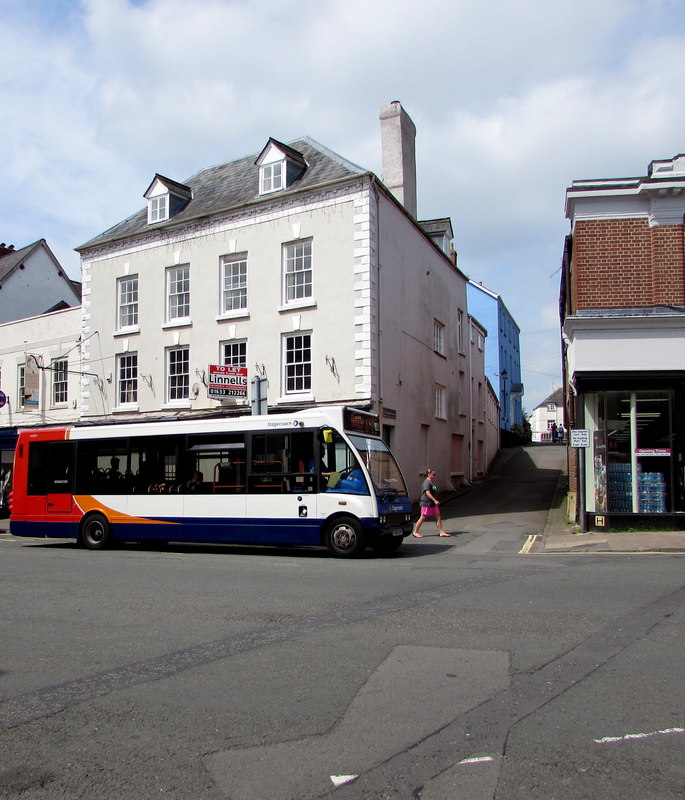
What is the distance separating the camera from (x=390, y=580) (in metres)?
10.5

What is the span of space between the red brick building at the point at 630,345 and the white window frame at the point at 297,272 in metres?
8.63

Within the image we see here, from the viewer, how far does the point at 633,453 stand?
1628cm

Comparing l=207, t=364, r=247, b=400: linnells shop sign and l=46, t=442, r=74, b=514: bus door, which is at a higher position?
l=207, t=364, r=247, b=400: linnells shop sign

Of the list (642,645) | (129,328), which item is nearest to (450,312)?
(129,328)

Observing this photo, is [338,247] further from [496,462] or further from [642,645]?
[496,462]

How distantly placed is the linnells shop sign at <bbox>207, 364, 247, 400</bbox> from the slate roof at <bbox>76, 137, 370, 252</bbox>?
5.57m

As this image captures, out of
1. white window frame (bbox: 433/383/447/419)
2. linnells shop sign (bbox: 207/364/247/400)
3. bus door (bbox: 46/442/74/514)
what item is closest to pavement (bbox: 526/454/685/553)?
linnells shop sign (bbox: 207/364/247/400)

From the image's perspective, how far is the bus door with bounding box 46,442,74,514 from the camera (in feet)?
54.2

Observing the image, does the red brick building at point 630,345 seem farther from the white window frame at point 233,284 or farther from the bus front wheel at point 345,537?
the white window frame at point 233,284

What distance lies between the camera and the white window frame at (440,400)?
28.5 metres

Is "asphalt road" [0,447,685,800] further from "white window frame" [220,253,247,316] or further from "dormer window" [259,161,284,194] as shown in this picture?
"dormer window" [259,161,284,194]

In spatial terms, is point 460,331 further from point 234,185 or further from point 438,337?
point 234,185

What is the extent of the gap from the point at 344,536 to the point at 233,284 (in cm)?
1296

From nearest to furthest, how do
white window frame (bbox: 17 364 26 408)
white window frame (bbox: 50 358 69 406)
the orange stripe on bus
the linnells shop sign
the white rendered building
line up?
1. the orange stripe on bus
2. the linnells shop sign
3. the white rendered building
4. white window frame (bbox: 50 358 69 406)
5. white window frame (bbox: 17 364 26 408)
